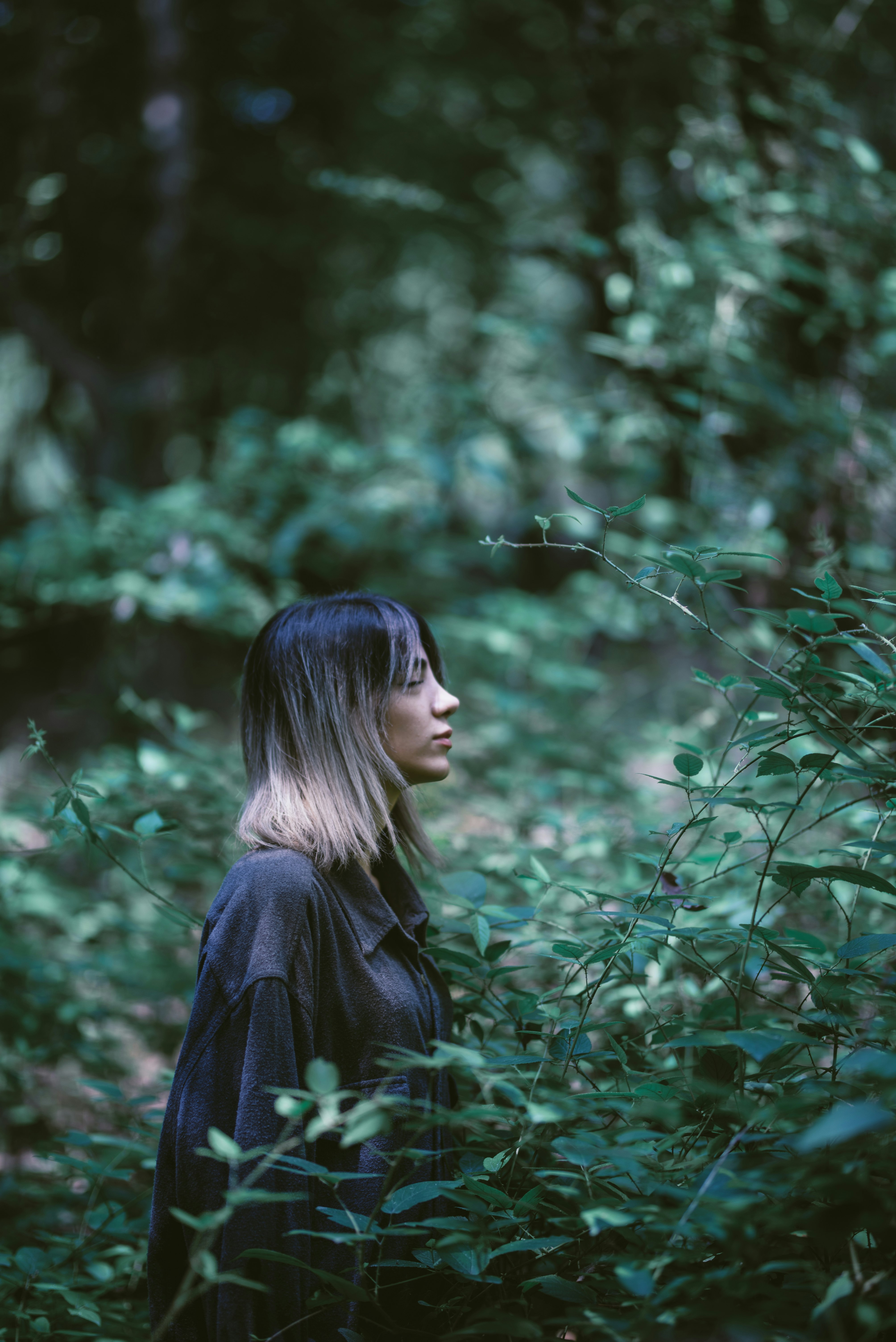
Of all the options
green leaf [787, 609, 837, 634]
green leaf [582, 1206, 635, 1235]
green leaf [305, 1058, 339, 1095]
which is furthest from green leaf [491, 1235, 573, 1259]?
green leaf [787, 609, 837, 634]

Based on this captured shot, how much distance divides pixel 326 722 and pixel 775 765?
703 mm

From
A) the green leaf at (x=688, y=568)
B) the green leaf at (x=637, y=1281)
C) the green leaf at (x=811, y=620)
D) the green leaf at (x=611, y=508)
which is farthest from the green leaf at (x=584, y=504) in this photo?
the green leaf at (x=637, y=1281)

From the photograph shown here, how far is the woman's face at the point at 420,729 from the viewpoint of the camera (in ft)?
5.09

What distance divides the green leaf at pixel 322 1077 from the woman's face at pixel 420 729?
2.46 feet

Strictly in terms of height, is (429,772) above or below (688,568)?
below

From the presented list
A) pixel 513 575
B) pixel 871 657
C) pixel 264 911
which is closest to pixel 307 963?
pixel 264 911

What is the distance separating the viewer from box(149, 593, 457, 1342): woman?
46.8 inches

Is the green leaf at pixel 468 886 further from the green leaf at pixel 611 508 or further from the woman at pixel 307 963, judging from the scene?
the green leaf at pixel 611 508

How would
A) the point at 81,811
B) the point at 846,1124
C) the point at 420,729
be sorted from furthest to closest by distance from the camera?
the point at 420,729
the point at 81,811
the point at 846,1124

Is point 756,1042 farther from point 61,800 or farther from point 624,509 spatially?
point 61,800

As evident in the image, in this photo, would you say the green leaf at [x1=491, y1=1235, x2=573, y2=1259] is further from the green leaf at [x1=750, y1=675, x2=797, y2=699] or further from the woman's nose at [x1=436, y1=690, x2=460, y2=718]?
the woman's nose at [x1=436, y1=690, x2=460, y2=718]

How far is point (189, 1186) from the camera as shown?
1252mm

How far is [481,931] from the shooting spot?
135 centimetres

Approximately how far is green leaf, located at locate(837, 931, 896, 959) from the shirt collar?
2.18 ft
